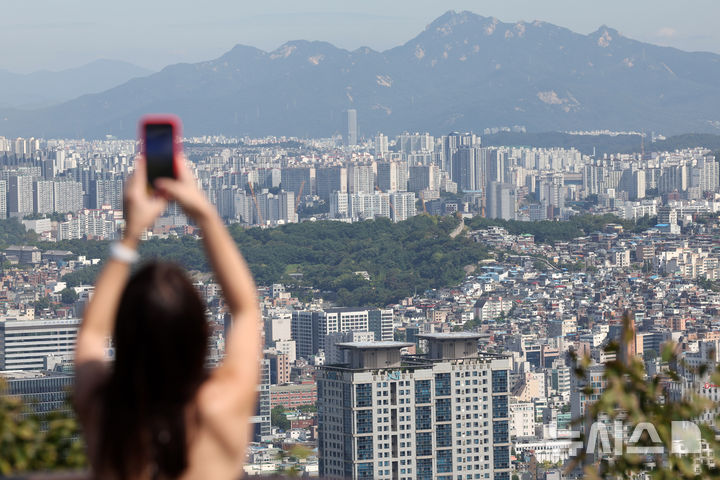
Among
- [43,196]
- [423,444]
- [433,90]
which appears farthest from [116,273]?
[433,90]

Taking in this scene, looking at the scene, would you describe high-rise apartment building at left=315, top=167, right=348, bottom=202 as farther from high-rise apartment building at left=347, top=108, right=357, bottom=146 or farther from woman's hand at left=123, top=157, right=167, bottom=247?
woman's hand at left=123, top=157, right=167, bottom=247

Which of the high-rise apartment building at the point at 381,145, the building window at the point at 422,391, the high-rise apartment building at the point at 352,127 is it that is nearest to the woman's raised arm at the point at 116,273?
the building window at the point at 422,391

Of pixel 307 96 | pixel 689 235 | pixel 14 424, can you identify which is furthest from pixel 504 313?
pixel 307 96

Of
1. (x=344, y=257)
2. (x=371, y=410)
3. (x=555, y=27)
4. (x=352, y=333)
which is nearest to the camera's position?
(x=371, y=410)

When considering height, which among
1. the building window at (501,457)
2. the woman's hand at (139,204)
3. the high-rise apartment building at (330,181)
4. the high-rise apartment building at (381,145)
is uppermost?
the high-rise apartment building at (381,145)

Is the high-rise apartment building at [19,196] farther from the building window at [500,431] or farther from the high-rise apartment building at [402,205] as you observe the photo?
the building window at [500,431]

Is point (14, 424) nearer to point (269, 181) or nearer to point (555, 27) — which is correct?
point (269, 181)
